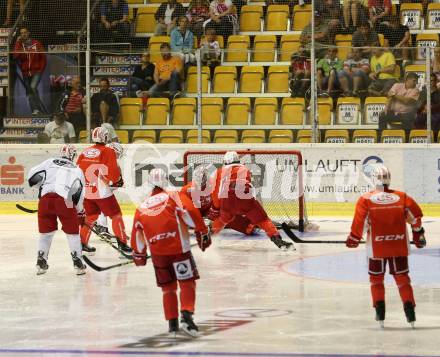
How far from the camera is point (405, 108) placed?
18.0 m

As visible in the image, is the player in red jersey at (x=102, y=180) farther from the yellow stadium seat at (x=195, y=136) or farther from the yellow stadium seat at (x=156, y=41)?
the yellow stadium seat at (x=156, y=41)

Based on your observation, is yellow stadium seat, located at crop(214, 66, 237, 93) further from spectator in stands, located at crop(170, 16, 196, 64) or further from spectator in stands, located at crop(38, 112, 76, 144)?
spectator in stands, located at crop(38, 112, 76, 144)

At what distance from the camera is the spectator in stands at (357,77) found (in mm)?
18328

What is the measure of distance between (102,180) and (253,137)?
5.38 metres

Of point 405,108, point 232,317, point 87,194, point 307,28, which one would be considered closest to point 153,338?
point 232,317

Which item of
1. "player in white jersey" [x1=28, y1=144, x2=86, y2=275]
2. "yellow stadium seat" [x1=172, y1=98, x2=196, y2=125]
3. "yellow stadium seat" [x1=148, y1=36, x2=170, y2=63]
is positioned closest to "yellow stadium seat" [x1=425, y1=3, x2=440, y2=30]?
"yellow stadium seat" [x1=172, y1=98, x2=196, y2=125]

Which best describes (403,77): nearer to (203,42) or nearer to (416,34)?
(416,34)

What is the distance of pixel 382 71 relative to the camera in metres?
18.3

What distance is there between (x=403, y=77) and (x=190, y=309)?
10195mm

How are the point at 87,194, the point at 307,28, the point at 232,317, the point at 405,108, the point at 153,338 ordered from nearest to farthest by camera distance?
the point at 153,338 → the point at 232,317 → the point at 87,194 → the point at 405,108 → the point at 307,28

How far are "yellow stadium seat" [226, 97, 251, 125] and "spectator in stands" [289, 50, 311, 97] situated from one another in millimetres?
882

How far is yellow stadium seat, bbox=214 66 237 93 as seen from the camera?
19734mm

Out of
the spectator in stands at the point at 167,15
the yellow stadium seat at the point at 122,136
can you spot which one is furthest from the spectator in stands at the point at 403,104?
the spectator in stands at the point at 167,15

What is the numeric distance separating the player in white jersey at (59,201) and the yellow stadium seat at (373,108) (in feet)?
23.4
